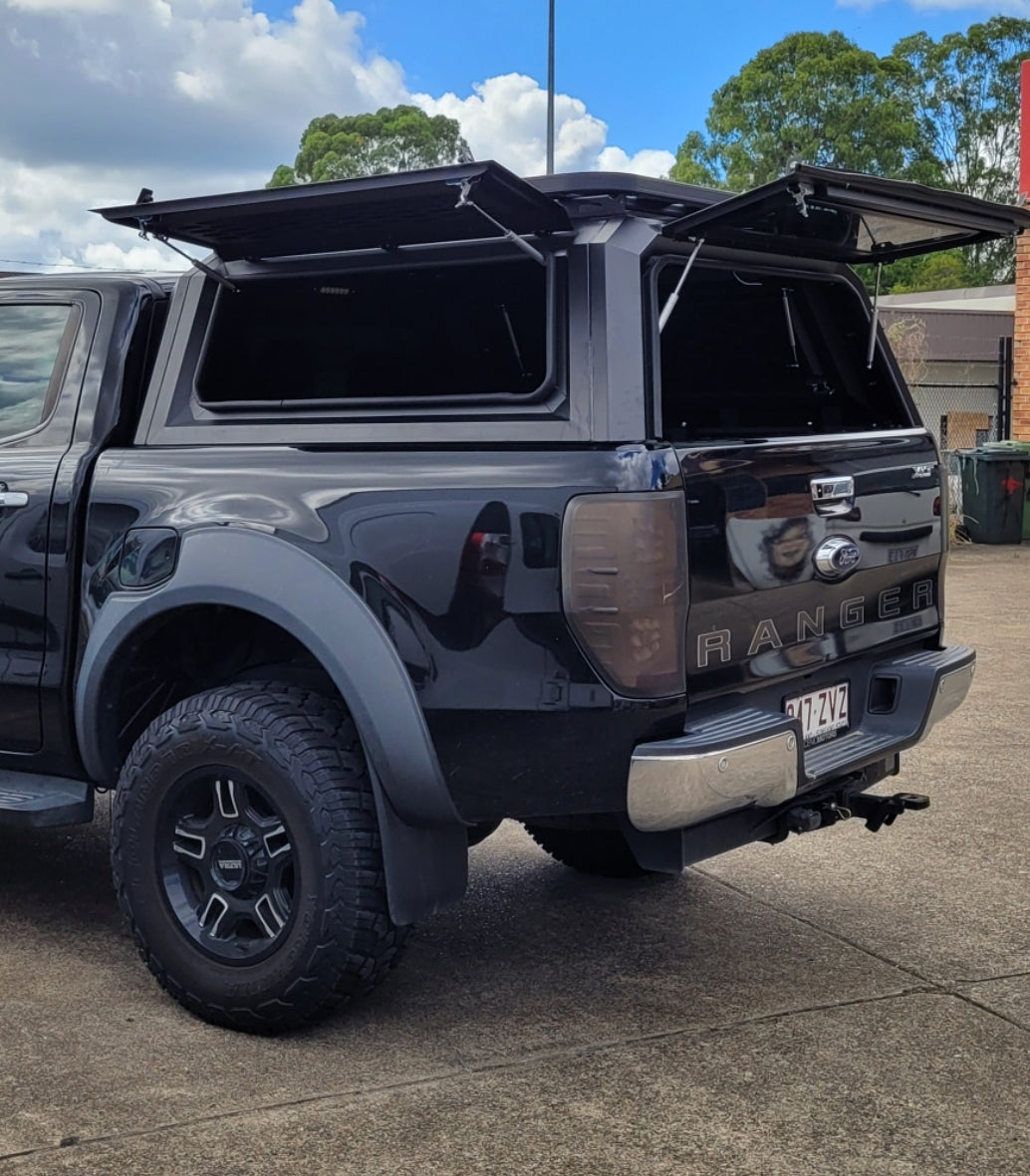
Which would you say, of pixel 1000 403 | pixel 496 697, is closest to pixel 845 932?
pixel 496 697

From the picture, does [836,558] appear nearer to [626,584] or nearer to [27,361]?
[626,584]

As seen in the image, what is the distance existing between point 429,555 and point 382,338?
2.57 feet

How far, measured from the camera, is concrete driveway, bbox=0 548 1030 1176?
3.14 m

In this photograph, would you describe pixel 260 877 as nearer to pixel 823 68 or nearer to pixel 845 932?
pixel 845 932

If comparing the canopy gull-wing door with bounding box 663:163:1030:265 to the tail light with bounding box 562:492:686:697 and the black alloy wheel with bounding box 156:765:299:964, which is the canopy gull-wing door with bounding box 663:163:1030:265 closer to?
the tail light with bounding box 562:492:686:697

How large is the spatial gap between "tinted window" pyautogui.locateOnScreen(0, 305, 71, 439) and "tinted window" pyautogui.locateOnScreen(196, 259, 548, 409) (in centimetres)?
52

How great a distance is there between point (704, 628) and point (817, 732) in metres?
0.65

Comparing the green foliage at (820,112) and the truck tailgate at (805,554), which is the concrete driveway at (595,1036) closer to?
the truck tailgate at (805,554)

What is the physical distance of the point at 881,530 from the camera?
407 centimetres

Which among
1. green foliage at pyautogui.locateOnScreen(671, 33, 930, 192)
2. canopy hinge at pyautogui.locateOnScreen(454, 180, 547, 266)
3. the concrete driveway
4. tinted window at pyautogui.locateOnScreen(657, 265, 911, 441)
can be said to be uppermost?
green foliage at pyautogui.locateOnScreen(671, 33, 930, 192)

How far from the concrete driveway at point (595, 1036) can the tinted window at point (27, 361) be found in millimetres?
1463

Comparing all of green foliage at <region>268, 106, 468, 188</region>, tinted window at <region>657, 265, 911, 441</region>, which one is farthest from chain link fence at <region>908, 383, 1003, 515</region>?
green foliage at <region>268, 106, 468, 188</region>

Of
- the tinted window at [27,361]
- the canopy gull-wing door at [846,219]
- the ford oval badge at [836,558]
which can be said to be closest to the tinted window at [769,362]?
the canopy gull-wing door at [846,219]

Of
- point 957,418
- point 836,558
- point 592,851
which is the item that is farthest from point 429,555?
point 957,418
